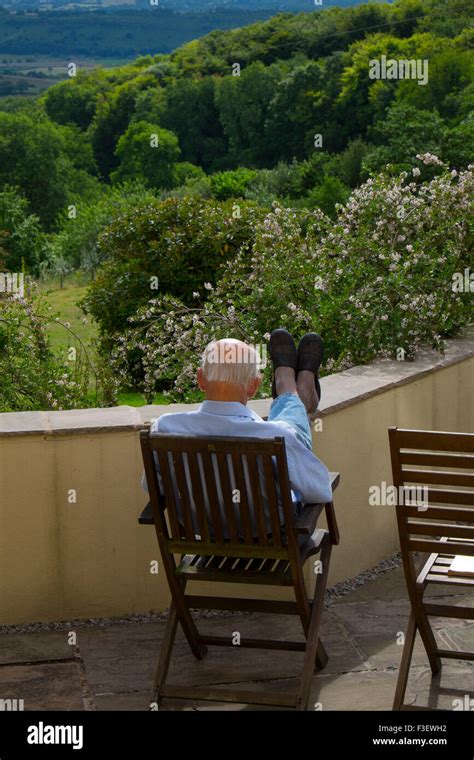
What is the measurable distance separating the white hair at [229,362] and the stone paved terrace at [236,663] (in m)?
0.96

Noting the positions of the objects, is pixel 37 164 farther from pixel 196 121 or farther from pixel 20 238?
pixel 20 238

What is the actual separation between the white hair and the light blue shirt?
0.25 feet

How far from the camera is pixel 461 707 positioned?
11.3ft

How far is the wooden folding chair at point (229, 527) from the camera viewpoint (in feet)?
10.8

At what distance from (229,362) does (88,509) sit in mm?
926

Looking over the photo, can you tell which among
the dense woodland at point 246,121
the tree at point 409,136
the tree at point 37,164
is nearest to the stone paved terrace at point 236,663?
the dense woodland at point 246,121

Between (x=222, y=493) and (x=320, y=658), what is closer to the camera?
(x=222, y=493)

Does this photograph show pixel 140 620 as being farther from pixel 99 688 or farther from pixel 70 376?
pixel 70 376

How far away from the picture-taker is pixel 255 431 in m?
3.46

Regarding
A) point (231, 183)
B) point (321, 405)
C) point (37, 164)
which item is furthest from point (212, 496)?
point (37, 164)

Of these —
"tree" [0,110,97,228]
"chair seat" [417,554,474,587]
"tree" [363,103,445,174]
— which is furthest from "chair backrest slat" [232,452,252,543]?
"tree" [0,110,97,228]

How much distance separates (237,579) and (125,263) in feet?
35.7

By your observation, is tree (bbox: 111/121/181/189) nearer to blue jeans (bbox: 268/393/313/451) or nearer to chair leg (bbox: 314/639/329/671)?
blue jeans (bbox: 268/393/313/451)

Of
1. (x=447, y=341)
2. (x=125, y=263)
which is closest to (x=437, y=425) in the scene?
(x=447, y=341)
